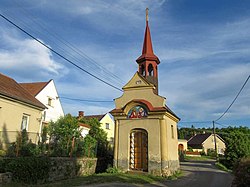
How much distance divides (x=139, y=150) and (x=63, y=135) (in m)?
6.10

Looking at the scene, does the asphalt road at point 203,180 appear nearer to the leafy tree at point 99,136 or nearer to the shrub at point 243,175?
the shrub at point 243,175

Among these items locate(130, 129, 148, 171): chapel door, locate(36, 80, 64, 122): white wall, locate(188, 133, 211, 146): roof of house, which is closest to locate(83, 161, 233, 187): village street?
locate(130, 129, 148, 171): chapel door

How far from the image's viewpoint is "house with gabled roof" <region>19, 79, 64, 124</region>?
24.6 m

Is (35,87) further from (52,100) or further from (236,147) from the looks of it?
(236,147)

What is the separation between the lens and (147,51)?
2053cm

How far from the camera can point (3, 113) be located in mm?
17062

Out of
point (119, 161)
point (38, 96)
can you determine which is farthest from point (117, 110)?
point (38, 96)

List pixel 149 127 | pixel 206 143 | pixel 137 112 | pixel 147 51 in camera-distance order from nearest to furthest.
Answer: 1. pixel 149 127
2. pixel 137 112
3. pixel 147 51
4. pixel 206 143

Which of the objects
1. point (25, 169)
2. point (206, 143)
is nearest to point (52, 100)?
point (25, 169)

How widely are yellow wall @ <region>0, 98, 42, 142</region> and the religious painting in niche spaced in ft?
23.3

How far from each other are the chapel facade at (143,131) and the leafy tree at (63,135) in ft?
11.1

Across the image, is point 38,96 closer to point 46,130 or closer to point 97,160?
point 46,130

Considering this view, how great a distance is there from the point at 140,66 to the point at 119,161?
827cm

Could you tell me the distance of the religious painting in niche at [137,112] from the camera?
17000 mm
